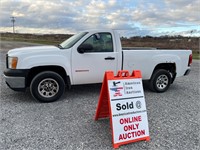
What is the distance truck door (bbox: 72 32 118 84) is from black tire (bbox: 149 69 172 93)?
138 cm

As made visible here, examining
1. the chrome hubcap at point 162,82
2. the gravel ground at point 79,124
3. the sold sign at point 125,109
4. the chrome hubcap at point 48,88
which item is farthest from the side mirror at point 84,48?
the chrome hubcap at point 162,82

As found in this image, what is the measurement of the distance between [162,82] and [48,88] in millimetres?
3383

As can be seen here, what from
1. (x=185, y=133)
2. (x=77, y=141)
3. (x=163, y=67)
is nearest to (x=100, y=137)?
(x=77, y=141)

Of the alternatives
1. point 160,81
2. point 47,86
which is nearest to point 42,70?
point 47,86

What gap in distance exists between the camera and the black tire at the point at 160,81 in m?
6.33

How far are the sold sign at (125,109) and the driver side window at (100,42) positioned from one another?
6.65 ft

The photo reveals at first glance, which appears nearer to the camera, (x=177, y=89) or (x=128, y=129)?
(x=128, y=129)

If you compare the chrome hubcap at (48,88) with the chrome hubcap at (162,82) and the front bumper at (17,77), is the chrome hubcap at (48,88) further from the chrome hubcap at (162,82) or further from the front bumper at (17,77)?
the chrome hubcap at (162,82)

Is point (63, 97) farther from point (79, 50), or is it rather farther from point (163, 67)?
point (163, 67)

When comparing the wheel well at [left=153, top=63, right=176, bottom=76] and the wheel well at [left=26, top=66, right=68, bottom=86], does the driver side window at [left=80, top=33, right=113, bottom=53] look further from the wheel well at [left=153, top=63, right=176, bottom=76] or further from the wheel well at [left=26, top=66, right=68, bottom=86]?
the wheel well at [left=153, top=63, right=176, bottom=76]

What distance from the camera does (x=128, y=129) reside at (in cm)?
341

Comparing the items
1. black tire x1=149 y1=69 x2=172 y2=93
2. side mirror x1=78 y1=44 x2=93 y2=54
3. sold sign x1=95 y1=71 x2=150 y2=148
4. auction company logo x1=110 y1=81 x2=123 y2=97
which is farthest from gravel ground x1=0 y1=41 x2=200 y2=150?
side mirror x1=78 y1=44 x2=93 y2=54

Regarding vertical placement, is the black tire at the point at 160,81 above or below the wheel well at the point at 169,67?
below

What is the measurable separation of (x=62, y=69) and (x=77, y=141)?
2.34 meters
